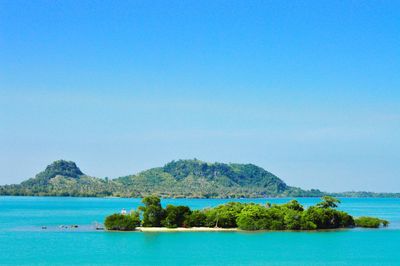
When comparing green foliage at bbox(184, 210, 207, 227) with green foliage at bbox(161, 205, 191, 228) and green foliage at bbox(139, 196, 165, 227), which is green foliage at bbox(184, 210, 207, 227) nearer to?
green foliage at bbox(161, 205, 191, 228)

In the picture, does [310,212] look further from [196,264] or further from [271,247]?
[196,264]

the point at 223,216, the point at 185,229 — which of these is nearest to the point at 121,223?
the point at 185,229

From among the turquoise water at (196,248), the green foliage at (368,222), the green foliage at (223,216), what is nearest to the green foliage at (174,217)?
the green foliage at (223,216)

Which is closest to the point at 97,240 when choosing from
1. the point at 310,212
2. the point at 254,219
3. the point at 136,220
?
the point at 136,220

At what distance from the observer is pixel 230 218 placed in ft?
325

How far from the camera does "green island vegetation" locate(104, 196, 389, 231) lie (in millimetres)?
95625

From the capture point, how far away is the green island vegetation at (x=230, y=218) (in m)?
95.6

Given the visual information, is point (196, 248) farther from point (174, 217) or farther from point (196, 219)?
point (196, 219)

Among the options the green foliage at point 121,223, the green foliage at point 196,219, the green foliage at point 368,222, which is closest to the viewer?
the green foliage at point 121,223

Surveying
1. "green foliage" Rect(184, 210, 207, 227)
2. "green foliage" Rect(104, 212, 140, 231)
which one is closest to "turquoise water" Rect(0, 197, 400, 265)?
"green foliage" Rect(104, 212, 140, 231)

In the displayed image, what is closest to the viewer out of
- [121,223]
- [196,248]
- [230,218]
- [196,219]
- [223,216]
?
[196,248]

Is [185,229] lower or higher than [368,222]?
lower

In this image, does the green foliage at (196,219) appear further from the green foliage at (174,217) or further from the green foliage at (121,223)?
the green foliage at (121,223)

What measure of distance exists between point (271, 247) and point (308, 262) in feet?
38.3
